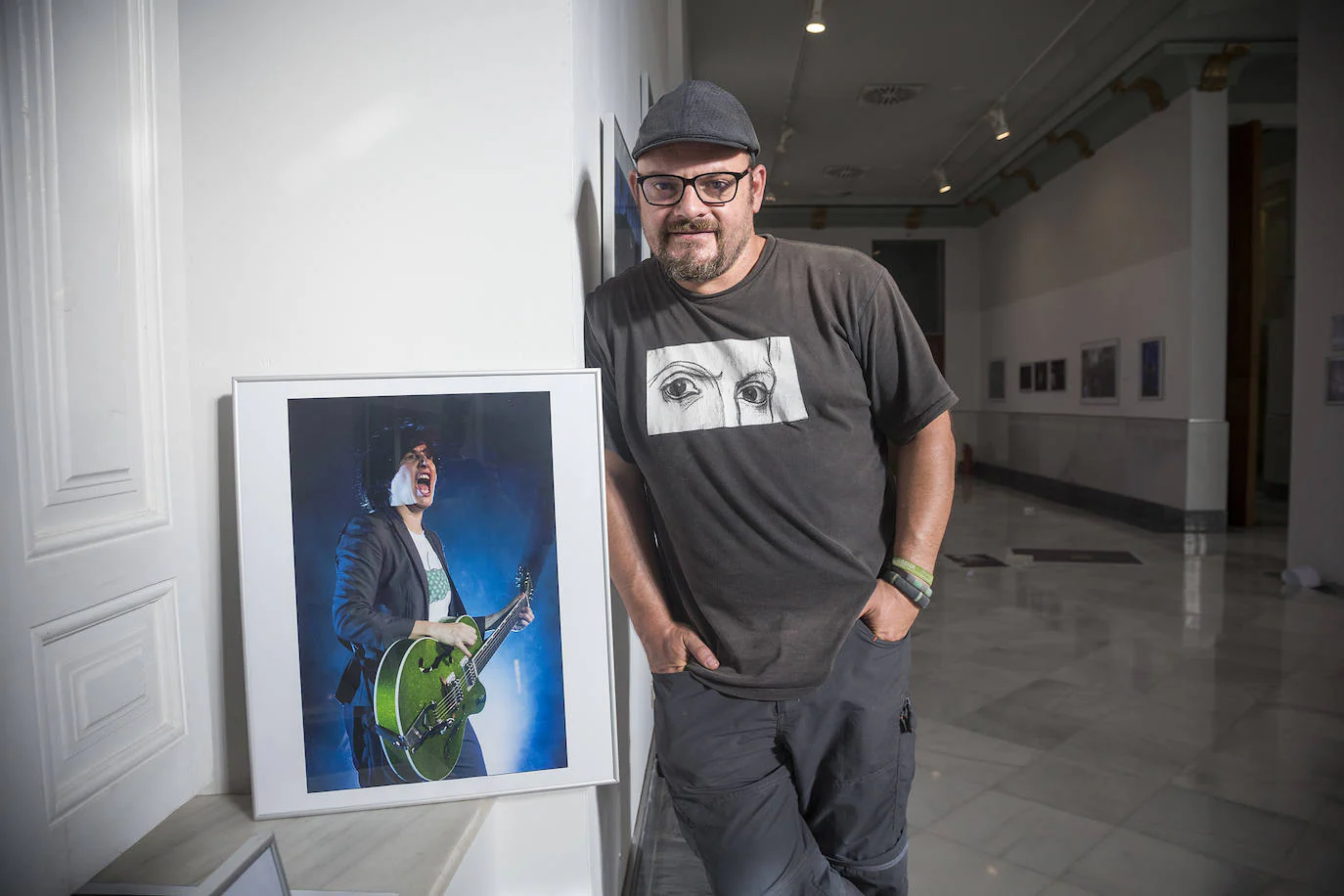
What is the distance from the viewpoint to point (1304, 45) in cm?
644

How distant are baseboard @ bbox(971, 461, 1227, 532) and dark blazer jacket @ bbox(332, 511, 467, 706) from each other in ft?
31.0

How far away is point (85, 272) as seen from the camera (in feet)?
4.38

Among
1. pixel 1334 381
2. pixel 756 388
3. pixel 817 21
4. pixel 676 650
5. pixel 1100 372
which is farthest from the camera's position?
pixel 1100 372

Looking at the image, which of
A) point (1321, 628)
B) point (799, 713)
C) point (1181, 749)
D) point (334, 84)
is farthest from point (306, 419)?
point (1321, 628)

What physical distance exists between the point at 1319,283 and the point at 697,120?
682 centimetres

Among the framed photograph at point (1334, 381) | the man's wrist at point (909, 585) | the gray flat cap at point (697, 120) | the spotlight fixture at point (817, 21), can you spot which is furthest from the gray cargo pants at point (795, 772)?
the spotlight fixture at point (817, 21)

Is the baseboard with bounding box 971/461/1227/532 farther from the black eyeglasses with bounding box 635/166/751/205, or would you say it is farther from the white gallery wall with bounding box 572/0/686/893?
the black eyeglasses with bounding box 635/166/751/205

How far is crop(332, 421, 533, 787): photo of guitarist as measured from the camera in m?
→ 1.50

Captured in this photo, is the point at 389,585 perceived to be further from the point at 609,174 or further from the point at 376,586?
the point at 609,174

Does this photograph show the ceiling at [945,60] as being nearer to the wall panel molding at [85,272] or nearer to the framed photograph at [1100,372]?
the framed photograph at [1100,372]

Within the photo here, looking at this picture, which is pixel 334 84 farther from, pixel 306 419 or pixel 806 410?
pixel 806 410

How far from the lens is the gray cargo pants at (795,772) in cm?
186

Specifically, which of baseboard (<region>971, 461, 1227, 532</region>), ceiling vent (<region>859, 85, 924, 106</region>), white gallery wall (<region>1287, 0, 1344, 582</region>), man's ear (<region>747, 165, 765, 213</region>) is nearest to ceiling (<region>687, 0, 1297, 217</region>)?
ceiling vent (<region>859, 85, 924, 106</region>)

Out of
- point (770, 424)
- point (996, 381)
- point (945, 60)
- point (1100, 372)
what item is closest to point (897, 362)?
point (770, 424)
